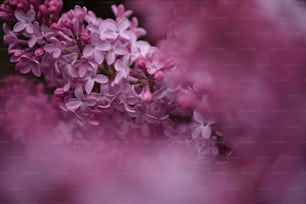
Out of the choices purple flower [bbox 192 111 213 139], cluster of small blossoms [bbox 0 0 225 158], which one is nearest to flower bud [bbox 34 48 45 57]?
cluster of small blossoms [bbox 0 0 225 158]

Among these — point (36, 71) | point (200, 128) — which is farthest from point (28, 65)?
point (200, 128)

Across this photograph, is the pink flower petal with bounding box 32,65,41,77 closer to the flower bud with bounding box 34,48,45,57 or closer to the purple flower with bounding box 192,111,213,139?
the flower bud with bounding box 34,48,45,57

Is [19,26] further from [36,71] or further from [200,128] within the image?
[200,128]

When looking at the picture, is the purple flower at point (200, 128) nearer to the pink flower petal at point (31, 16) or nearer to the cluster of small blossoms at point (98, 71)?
the cluster of small blossoms at point (98, 71)

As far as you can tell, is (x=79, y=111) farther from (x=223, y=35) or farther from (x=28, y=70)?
(x=223, y=35)

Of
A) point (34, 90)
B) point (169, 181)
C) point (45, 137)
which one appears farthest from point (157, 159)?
point (34, 90)

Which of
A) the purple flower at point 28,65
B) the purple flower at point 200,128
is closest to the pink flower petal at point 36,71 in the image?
the purple flower at point 28,65
